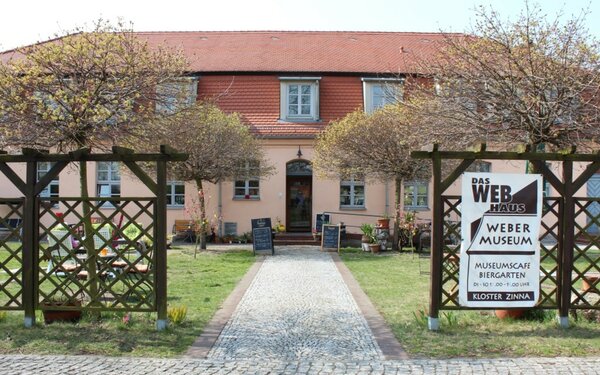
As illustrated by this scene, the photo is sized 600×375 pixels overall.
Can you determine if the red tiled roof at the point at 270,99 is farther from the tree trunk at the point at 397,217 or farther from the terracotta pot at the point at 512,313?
the terracotta pot at the point at 512,313

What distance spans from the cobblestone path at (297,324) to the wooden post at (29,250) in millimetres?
2477

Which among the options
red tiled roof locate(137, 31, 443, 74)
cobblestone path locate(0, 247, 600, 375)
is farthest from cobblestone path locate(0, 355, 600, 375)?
red tiled roof locate(137, 31, 443, 74)

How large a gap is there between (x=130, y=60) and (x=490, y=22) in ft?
21.1

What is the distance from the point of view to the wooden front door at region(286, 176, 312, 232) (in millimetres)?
22922

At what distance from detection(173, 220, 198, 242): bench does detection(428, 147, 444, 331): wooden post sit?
14.5 meters

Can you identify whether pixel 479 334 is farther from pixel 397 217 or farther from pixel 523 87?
pixel 397 217

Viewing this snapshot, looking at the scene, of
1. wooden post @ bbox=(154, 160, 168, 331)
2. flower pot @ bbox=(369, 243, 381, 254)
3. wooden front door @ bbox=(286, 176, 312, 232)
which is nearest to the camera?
wooden post @ bbox=(154, 160, 168, 331)

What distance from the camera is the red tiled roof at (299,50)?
23375 mm

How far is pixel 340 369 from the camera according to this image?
19.4ft

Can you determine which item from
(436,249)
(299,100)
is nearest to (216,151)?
(299,100)

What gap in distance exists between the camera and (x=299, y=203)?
23016 millimetres

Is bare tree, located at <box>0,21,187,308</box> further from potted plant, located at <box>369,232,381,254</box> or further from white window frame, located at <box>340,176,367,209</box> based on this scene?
white window frame, located at <box>340,176,367,209</box>

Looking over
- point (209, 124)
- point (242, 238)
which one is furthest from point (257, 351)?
point (242, 238)

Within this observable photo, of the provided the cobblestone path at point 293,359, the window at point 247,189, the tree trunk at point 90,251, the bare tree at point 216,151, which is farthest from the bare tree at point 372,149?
the tree trunk at point 90,251
